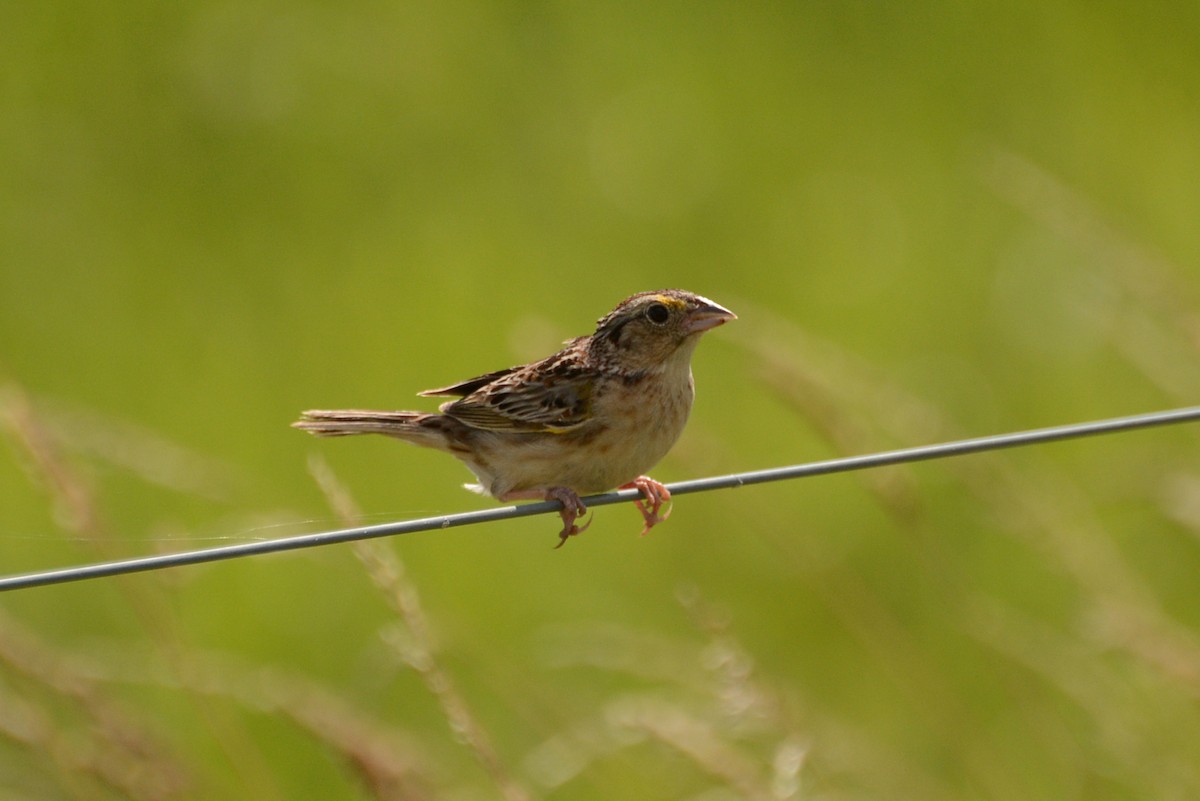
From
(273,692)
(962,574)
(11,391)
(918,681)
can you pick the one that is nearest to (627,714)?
(273,692)

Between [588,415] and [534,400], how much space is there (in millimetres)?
204

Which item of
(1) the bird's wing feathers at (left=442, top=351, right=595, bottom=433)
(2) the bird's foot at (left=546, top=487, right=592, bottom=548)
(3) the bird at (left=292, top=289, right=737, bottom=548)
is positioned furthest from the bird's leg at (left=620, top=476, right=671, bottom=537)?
(1) the bird's wing feathers at (left=442, top=351, right=595, bottom=433)

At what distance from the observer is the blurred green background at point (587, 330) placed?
4980 millimetres

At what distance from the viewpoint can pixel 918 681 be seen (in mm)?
5473

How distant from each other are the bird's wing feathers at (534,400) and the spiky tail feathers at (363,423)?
117 millimetres

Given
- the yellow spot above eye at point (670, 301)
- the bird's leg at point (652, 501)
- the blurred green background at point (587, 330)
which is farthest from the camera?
the blurred green background at point (587, 330)

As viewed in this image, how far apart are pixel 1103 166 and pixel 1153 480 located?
567 cm

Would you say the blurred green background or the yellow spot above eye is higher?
the yellow spot above eye

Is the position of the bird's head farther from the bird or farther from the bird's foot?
the bird's foot

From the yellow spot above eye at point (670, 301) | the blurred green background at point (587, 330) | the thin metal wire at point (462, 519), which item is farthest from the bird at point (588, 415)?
the thin metal wire at point (462, 519)

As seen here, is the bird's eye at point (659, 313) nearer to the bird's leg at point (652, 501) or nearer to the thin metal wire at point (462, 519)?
the bird's leg at point (652, 501)

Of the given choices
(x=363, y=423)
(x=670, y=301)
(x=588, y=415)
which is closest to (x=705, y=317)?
(x=670, y=301)

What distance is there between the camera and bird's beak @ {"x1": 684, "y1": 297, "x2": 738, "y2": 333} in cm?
476

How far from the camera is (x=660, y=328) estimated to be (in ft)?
15.8
